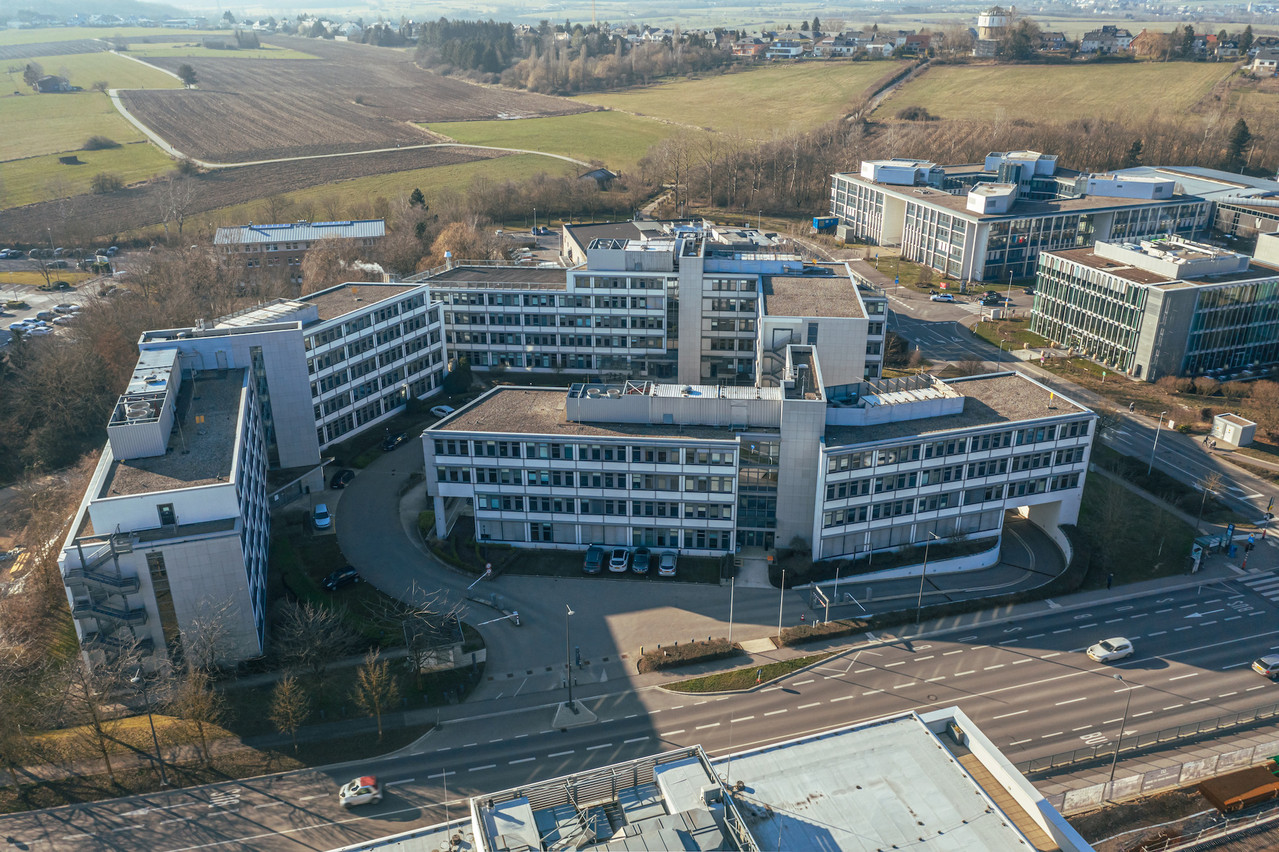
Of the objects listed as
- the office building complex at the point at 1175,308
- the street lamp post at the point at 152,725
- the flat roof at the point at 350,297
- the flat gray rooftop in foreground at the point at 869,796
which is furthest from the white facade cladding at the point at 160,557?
the office building complex at the point at 1175,308

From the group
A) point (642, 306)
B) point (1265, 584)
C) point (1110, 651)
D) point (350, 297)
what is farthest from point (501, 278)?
point (1265, 584)

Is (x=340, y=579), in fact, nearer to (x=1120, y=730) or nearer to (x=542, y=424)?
(x=542, y=424)

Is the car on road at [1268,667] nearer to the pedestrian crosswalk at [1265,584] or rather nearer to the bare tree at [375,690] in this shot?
the pedestrian crosswalk at [1265,584]

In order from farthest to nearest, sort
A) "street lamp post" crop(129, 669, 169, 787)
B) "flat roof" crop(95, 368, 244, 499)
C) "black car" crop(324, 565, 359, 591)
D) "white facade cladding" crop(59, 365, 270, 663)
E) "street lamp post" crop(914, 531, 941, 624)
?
"black car" crop(324, 565, 359, 591), "street lamp post" crop(914, 531, 941, 624), "flat roof" crop(95, 368, 244, 499), "white facade cladding" crop(59, 365, 270, 663), "street lamp post" crop(129, 669, 169, 787)

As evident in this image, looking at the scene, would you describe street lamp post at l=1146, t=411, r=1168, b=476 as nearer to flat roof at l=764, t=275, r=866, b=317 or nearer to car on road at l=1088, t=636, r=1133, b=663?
car on road at l=1088, t=636, r=1133, b=663

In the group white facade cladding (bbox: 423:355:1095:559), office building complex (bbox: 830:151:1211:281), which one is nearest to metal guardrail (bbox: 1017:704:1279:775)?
white facade cladding (bbox: 423:355:1095:559)

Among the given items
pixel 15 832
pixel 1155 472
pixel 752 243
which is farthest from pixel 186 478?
pixel 1155 472
